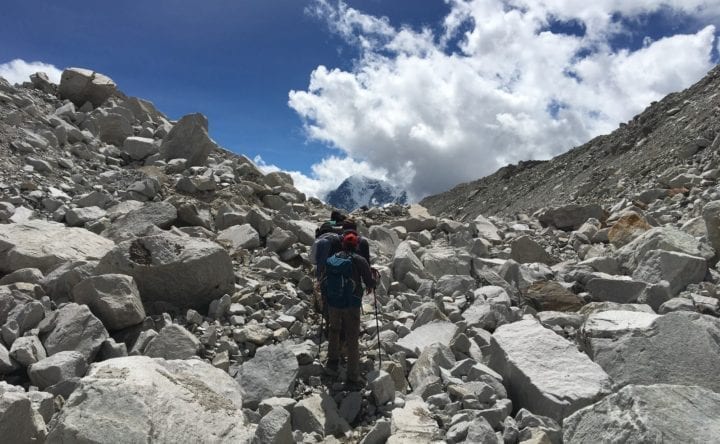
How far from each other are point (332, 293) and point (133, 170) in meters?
12.0

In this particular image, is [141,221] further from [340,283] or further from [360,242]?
[340,283]

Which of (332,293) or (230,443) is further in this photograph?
(332,293)

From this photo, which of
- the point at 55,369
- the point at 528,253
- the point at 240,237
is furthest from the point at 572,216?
the point at 55,369

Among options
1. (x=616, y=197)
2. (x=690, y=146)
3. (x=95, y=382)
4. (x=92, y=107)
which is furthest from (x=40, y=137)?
(x=690, y=146)

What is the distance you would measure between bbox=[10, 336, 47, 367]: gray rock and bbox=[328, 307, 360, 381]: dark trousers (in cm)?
354

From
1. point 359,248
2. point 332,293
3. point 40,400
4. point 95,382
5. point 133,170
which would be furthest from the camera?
point 133,170

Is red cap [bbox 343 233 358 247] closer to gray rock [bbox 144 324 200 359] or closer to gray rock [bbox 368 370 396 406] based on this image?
gray rock [bbox 368 370 396 406]

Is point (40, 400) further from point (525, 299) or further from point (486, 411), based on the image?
point (525, 299)

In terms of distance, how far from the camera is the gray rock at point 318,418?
555 centimetres

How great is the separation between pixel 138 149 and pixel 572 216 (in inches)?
613

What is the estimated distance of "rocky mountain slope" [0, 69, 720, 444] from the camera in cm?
422

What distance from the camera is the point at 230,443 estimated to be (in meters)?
4.31

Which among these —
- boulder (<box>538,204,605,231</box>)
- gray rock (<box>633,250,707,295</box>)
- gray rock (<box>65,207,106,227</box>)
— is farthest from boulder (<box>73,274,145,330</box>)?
boulder (<box>538,204,605,231</box>)

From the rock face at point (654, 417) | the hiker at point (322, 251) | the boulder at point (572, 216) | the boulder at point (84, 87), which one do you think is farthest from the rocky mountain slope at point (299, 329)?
the boulder at point (84, 87)
